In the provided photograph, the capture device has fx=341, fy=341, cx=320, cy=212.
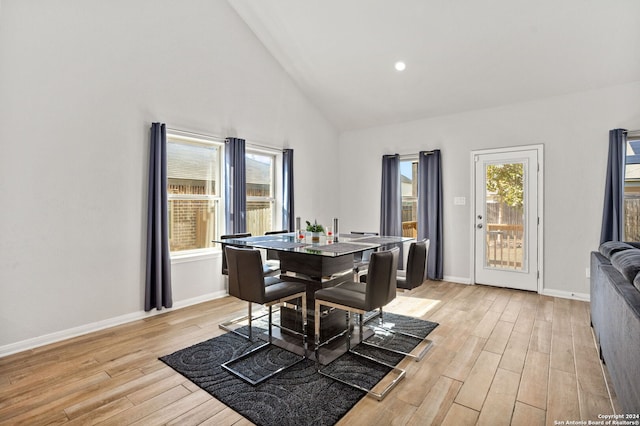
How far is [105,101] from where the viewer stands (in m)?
3.37

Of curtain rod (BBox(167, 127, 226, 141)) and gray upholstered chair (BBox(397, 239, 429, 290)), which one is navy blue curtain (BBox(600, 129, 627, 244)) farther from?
curtain rod (BBox(167, 127, 226, 141))

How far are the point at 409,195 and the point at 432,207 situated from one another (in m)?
0.57

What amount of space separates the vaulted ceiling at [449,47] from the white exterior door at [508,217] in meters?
0.87

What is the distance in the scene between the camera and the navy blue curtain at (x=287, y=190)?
525cm

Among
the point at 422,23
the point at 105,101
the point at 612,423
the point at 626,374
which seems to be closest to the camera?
the point at 626,374

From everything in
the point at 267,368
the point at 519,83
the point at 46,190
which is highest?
the point at 519,83

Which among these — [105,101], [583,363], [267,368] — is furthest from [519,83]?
[105,101]

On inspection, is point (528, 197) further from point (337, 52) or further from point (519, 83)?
point (337, 52)

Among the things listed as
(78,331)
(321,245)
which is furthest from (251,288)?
(78,331)

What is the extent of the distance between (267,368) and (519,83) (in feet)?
14.8

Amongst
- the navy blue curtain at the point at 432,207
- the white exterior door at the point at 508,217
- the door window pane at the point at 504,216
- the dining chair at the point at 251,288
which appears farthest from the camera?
the navy blue curtain at the point at 432,207

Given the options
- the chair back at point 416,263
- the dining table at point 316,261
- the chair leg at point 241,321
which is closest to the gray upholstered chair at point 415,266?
the chair back at point 416,263

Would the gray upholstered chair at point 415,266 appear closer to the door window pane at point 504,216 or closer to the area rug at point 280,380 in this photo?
the area rug at point 280,380

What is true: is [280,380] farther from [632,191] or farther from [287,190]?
[632,191]
